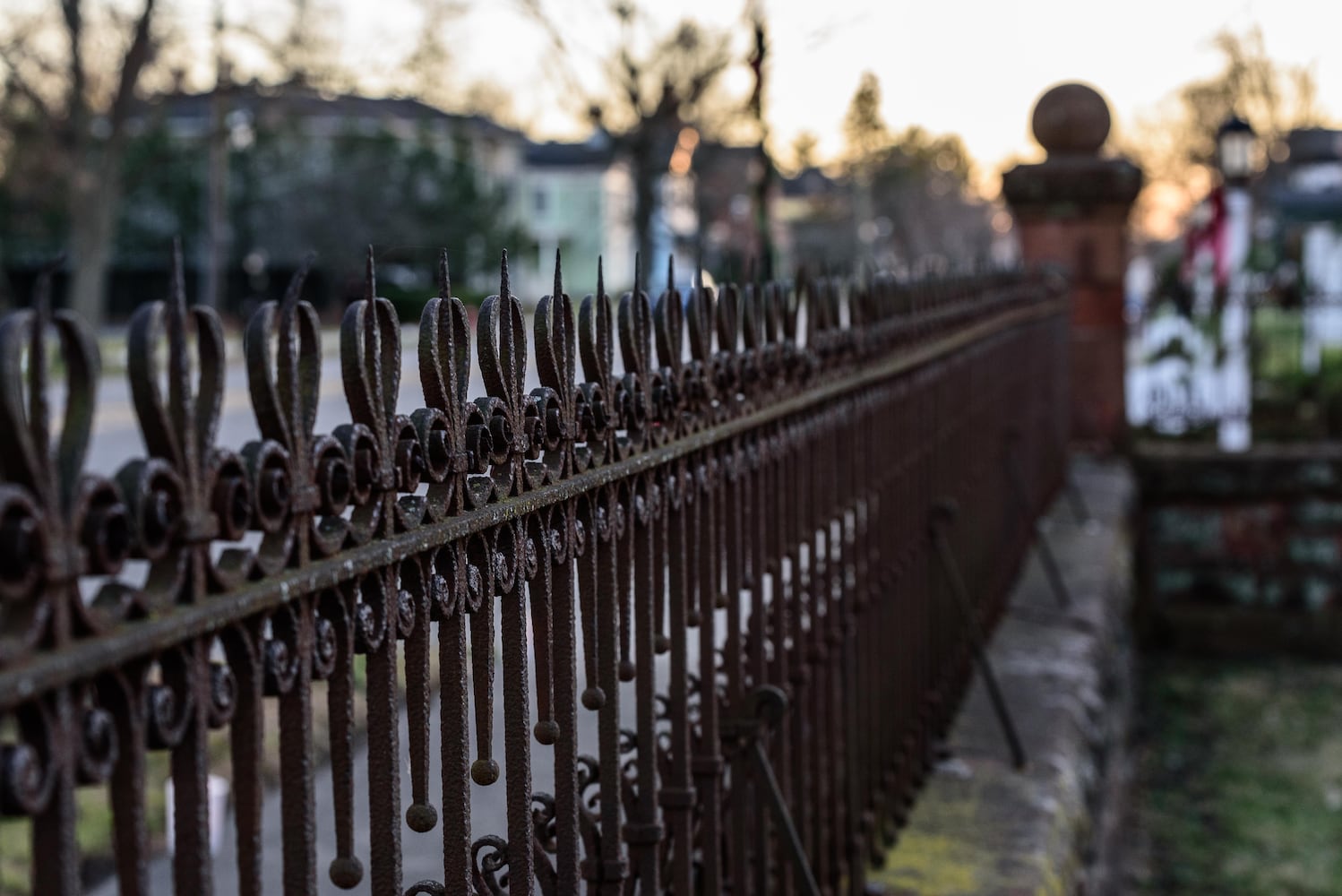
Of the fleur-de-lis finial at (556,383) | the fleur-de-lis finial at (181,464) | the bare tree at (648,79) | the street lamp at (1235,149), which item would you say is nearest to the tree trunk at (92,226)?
the bare tree at (648,79)

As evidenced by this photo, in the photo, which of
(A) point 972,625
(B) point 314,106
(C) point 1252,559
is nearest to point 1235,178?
(C) point 1252,559

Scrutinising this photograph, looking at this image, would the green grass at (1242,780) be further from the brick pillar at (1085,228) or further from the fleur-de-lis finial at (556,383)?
the fleur-de-lis finial at (556,383)

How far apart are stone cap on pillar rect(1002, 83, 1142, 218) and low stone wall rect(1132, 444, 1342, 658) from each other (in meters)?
1.81

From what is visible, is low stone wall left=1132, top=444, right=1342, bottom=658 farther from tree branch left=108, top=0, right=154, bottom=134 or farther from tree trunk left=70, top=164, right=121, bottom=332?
tree trunk left=70, top=164, right=121, bottom=332

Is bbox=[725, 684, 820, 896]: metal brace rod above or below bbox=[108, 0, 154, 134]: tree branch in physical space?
below

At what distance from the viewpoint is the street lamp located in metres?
13.9

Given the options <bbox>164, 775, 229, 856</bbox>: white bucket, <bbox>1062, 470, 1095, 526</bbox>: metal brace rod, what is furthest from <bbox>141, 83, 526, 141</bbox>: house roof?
<bbox>164, 775, 229, 856</bbox>: white bucket

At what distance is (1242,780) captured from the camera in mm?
6910

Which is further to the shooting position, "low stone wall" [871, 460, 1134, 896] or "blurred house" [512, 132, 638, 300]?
"blurred house" [512, 132, 638, 300]

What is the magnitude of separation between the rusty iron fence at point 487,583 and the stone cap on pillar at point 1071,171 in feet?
22.2

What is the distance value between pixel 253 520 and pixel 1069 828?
341 cm

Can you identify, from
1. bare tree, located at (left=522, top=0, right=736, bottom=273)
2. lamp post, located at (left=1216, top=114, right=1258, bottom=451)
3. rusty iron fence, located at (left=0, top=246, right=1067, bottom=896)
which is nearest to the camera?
rusty iron fence, located at (left=0, top=246, right=1067, bottom=896)

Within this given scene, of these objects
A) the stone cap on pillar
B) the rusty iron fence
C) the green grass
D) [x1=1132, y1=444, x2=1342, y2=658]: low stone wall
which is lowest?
the green grass

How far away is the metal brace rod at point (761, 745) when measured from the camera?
2625mm
